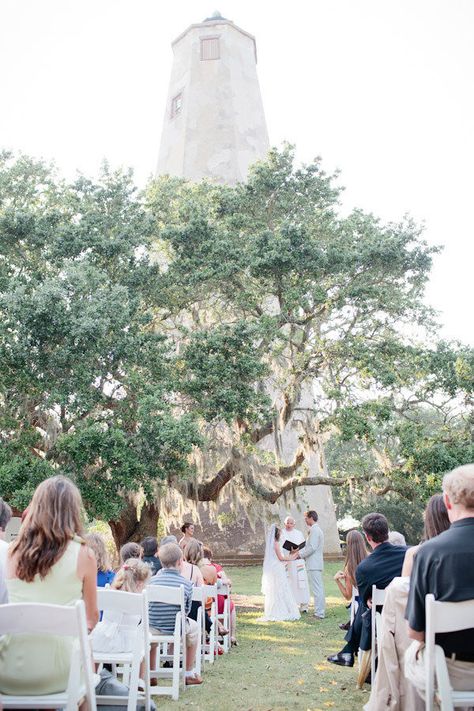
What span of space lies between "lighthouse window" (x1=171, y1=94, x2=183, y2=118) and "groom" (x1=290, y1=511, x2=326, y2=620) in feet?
73.8

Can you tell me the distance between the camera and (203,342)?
1265 cm

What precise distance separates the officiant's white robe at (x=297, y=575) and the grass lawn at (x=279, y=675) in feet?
4.27

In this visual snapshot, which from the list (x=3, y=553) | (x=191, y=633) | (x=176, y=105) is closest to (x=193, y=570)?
(x=191, y=633)

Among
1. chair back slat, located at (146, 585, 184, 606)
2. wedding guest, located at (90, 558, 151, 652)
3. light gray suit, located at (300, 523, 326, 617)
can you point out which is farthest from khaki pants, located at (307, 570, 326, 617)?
wedding guest, located at (90, 558, 151, 652)

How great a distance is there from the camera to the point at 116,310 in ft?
39.1

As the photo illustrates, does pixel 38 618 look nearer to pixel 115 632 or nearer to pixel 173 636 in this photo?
pixel 115 632

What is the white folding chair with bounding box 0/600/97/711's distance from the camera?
301 centimetres

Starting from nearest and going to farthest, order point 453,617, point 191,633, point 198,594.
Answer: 1. point 453,617
2. point 191,633
3. point 198,594

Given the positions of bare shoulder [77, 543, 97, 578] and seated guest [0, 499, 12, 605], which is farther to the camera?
seated guest [0, 499, 12, 605]

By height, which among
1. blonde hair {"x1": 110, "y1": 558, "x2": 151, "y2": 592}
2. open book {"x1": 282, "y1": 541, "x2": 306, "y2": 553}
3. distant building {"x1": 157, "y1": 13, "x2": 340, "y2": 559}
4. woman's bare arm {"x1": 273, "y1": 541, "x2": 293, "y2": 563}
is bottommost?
blonde hair {"x1": 110, "y1": 558, "x2": 151, "y2": 592}

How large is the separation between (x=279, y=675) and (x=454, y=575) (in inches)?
Result: 168

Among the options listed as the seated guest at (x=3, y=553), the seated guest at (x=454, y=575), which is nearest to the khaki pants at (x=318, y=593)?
the seated guest at (x=3, y=553)

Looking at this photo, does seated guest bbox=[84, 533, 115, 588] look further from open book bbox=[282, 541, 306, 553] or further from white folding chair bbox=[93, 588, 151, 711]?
open book bbox=[282, 541, 306, 553]

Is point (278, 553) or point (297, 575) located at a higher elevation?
point (278, 553)
